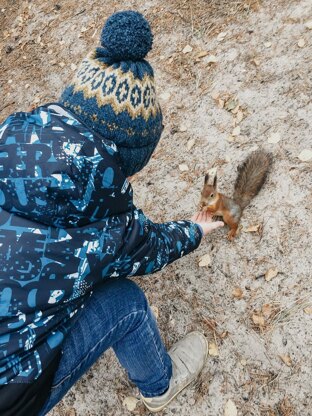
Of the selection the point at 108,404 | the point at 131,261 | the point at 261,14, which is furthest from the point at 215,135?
the point at 108,404

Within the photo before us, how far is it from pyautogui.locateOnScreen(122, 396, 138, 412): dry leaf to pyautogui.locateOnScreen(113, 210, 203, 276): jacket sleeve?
1.05 metres

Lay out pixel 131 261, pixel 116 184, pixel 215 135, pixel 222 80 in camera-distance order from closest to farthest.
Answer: pixel 116 184 → pixel 131 261 → pixel 215 135 → pixel 222 80

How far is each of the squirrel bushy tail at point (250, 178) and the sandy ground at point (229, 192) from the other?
0.31ft

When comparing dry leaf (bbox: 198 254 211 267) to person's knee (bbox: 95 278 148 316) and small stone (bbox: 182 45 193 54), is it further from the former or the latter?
small stone (bbox: 182 45 193 54)

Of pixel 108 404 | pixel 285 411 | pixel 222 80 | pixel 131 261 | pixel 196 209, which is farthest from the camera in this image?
pixel 222 80

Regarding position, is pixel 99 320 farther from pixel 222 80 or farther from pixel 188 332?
pixel 222 80

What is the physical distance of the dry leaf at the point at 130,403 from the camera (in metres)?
2.28

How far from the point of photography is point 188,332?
238 cm

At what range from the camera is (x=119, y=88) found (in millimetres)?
1364

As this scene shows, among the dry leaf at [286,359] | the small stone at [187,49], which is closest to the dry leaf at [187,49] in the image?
the small stone at [187,49]

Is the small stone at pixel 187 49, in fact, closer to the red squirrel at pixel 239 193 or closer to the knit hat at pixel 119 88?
the red squirrel at pixel 239 193

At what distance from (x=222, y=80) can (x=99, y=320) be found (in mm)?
2210

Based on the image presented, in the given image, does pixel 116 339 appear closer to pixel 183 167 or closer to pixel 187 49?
pixel 183 167

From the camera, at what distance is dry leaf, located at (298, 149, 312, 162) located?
252cm
